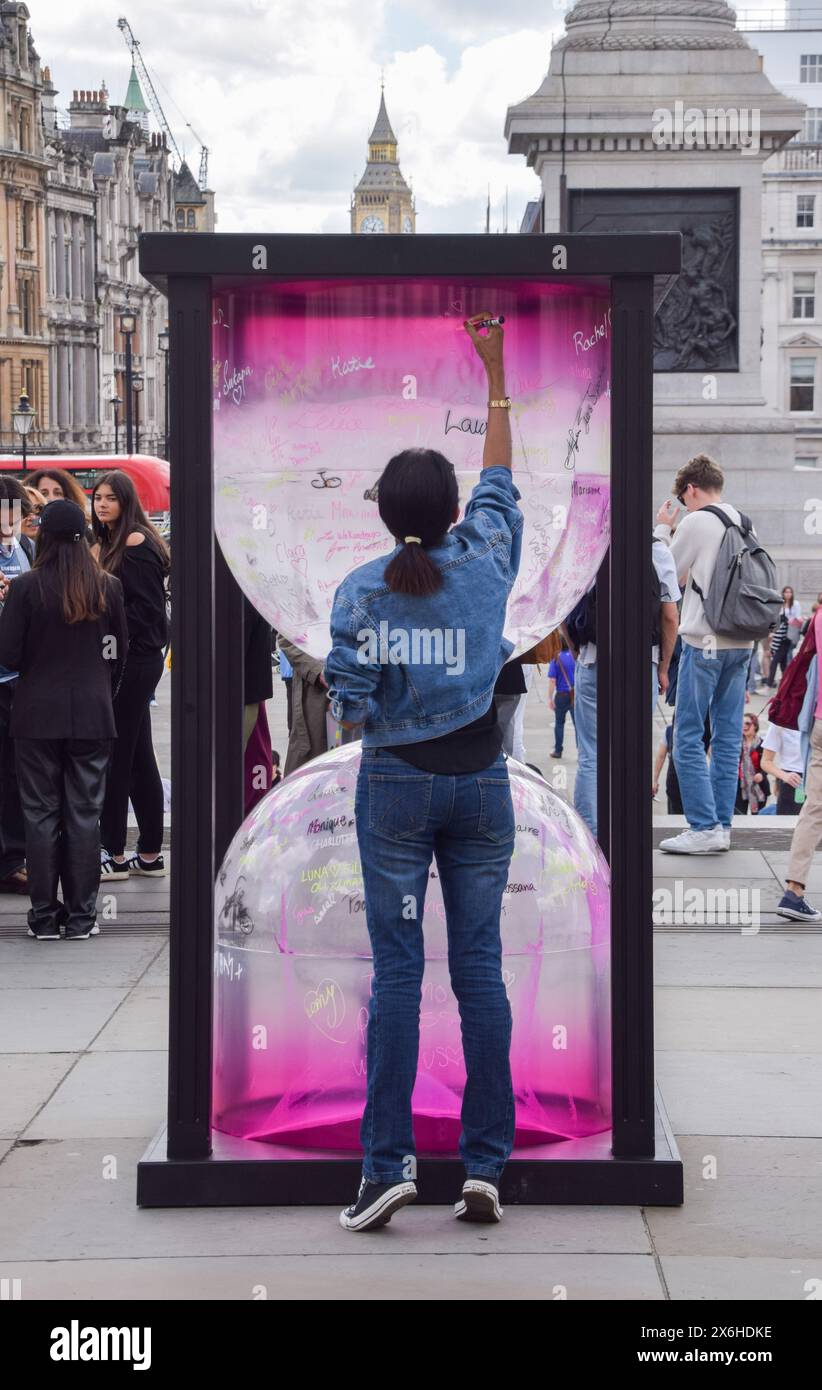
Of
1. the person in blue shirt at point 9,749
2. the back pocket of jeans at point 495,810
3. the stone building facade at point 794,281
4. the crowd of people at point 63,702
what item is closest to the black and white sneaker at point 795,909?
the crowd of people at point 63,702

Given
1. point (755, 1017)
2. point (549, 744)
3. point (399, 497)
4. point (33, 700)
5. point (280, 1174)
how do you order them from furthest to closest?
point (549, 744) → point (33, 700) → point (755, 1017) → point (280, 1174) → point (399, 497)

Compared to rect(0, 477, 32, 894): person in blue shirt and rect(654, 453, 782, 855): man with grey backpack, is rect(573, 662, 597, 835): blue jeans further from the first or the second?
rect(0, 477, 32, 894): person in blue shirt

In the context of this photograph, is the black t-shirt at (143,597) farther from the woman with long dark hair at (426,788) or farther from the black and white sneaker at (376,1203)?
the black and white sneaker at (376,1203)

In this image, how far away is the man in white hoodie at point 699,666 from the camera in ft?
33.1

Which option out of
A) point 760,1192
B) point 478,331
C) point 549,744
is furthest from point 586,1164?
point 549,744

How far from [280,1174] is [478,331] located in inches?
86.3

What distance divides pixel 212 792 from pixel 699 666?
560 centimetres

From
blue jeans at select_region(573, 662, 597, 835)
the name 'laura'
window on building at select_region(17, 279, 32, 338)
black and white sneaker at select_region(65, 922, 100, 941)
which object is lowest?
black and white sneaker at select_region(65, 922, 100, 941)

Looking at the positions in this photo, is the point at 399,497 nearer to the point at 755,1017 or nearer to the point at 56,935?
the point at 755,1017

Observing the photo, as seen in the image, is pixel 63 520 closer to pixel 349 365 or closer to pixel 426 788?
pixel 349 365

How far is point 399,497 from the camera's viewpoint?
4.59m

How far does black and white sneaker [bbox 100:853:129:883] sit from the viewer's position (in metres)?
9.70

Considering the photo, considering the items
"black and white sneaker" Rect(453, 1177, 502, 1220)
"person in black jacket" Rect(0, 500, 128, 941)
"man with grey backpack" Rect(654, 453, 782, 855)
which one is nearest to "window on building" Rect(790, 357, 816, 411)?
"man with grey backpack" Rect(654, 453, 782, 855)

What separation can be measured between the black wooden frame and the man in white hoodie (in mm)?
5174
